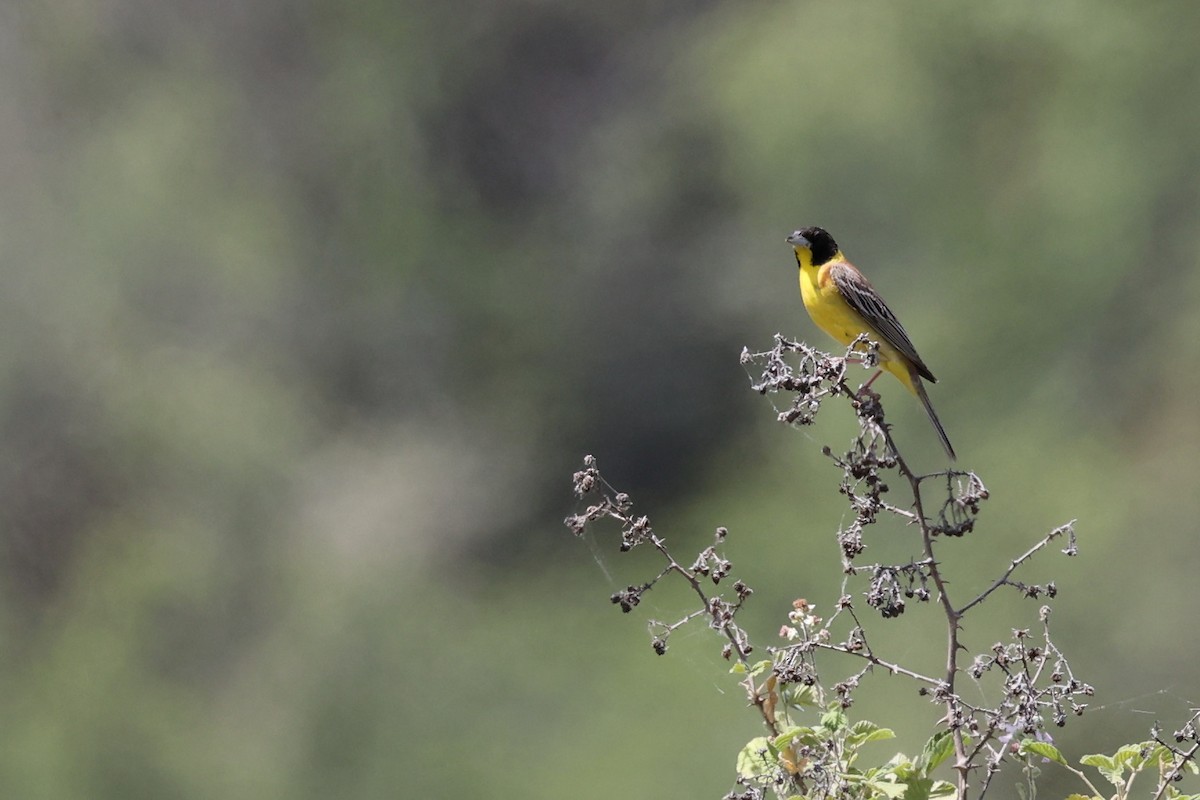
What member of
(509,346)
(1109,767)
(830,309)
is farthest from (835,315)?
(509,346)

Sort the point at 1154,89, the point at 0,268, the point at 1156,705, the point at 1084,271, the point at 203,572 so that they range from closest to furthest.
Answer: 1. the point at 1156,705
2. the point at 1084,271
3. the point at 1154,89
4. the point at 203,572
5. the point at 0,268

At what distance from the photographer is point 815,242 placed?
3.33 m

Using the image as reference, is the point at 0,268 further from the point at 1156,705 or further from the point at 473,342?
the point at 1156,705

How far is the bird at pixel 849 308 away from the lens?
2.96m

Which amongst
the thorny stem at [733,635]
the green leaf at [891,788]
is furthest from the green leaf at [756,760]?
the green leaf at [891,788]

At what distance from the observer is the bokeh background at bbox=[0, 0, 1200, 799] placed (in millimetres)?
7008

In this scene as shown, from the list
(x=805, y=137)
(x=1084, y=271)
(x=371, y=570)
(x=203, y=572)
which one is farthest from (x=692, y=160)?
(x=203, y=572)

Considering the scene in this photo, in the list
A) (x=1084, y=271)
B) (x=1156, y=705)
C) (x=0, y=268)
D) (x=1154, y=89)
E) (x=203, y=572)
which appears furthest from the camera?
(x=0, y=268)

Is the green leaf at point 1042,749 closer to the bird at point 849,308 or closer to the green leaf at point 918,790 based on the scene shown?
the green leaf at point 918,790

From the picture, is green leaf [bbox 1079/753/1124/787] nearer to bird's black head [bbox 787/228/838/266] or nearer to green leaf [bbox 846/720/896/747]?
green leaf [bbox 846/720/896/747]

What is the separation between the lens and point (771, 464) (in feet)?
25.1

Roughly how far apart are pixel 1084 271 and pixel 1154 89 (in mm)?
1305

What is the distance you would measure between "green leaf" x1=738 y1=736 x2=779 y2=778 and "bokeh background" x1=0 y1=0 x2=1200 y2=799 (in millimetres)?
4654

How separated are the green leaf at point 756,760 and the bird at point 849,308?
4.90ft
